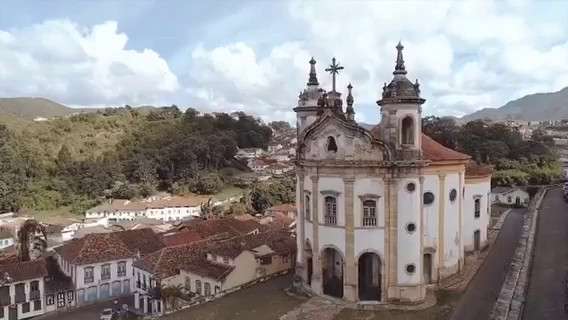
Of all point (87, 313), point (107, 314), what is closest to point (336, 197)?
point (107, 314)

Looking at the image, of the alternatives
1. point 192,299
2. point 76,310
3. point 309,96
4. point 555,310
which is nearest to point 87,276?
point 76,310

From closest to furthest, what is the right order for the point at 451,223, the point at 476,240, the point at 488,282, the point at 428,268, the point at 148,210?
the point at 428,268 → the point at 488,282 → the point at 451,223 → the point at 476,240 → the point at 148,210

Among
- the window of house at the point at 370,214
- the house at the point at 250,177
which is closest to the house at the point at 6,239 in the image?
the house at the point at 250,177

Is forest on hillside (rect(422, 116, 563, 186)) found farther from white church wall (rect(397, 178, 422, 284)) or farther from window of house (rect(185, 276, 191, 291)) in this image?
white church wall (rect(397, 178, 422, 284))

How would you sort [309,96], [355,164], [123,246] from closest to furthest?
[355,164]
[309,96]
[123,246]

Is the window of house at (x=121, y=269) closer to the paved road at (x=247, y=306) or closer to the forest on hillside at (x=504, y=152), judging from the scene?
the paved road at (x=247, y=306)

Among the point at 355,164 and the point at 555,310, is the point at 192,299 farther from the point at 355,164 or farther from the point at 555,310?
the point at 555,310

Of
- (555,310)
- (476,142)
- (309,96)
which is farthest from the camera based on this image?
(476,142)

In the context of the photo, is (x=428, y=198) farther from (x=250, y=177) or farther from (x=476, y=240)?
(x=250, y=177)
